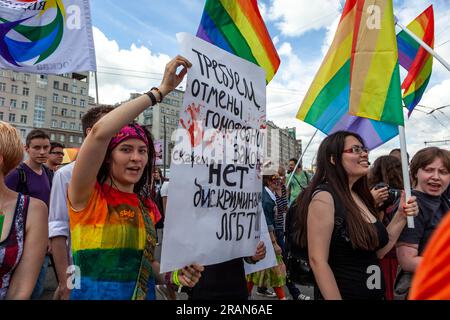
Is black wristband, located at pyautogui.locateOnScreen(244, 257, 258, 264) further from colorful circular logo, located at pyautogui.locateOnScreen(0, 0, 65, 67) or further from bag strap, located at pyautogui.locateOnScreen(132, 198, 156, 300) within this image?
colorful circular logo, located at pyautogui.locateOnScreen(0, 0, 65, 67)

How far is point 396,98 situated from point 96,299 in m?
2.29

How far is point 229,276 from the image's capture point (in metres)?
2.07

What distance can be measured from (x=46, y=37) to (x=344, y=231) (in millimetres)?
3652

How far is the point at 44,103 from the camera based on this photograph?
217ft

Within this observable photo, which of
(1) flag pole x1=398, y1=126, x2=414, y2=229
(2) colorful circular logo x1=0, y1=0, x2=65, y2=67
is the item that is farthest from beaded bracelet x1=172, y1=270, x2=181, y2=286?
(2) colorful circular logo x1=0, y1=0, x2=65, y2=67

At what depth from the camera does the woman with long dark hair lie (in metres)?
1.93

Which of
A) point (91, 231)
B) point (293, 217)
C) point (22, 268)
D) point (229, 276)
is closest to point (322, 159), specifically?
point (293, 217)

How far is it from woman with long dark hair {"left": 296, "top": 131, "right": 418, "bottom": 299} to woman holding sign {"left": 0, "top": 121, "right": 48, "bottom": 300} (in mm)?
1432

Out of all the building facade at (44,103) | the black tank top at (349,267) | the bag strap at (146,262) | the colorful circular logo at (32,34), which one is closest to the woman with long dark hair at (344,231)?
the black tank top at (349,267)

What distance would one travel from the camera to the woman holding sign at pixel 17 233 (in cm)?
156

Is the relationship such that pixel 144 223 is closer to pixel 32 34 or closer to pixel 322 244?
pixel 322 244

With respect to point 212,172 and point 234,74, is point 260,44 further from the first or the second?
point 212,172

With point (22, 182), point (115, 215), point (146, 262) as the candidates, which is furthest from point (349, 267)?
point (22, 182)

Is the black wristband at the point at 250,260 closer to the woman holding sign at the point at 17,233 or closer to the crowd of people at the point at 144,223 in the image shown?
the crowd of people at the point at 144,223
